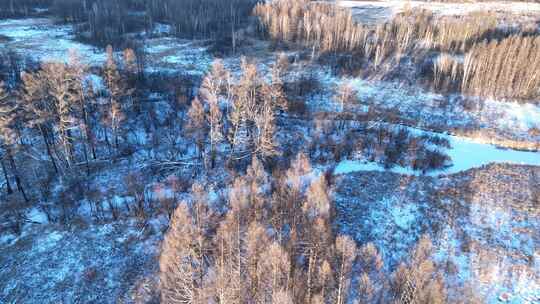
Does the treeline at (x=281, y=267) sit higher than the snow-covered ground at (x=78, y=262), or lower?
higher

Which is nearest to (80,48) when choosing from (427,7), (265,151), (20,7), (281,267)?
(20,7)

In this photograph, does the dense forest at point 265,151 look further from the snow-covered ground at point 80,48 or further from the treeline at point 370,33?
the snow-covered ground at point 80,48

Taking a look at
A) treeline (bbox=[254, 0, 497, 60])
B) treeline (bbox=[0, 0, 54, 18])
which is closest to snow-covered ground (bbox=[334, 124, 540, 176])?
treeline (bbox=[254, 0, 497, 60])

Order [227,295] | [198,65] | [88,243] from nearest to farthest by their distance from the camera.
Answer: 1. [227,295]
2. [88,243]
3. [198,65]

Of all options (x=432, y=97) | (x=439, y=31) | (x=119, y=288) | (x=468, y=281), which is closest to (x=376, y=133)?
(x=432, y=97)

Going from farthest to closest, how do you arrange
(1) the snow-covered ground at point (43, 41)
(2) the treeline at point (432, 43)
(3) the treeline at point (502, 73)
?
(1) the snow-covered ground at point (43, 41), (2) the treeline at point (432, 43), (3) the treeline at point (502, 73)

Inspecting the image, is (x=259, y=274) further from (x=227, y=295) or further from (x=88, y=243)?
(x=88, y=243)

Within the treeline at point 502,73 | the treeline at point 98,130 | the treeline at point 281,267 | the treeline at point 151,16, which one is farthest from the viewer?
the treeline at point 151,16

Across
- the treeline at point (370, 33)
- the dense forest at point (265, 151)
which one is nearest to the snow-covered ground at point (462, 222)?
the dense forest at point (265, 151)

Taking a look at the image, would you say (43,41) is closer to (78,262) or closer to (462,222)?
(78,262)
